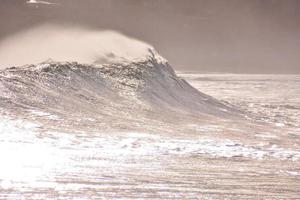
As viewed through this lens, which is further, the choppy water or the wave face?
the wave face

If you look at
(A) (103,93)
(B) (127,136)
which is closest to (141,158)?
(B) (127,136)

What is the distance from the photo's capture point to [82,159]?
4852mm

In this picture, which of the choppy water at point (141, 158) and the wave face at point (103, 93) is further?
the wave face at point (103, 93)

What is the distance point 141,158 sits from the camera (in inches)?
199

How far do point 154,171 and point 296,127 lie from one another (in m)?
3.85

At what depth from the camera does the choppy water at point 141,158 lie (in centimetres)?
425

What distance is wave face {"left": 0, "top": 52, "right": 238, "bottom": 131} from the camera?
21.9 ft

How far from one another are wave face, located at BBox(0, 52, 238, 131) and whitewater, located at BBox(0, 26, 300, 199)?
0.02 metres

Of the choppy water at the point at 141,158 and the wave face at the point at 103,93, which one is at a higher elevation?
the wave face at the point at 103,93

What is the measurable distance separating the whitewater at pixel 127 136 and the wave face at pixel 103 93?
2 centimetres

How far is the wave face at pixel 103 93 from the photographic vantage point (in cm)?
666

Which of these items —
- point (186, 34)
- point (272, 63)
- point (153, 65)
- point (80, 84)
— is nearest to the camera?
point (80, 84)

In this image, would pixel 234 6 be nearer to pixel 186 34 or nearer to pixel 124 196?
pixel 186 34

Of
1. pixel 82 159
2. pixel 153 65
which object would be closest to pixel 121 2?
pixel 153 65
